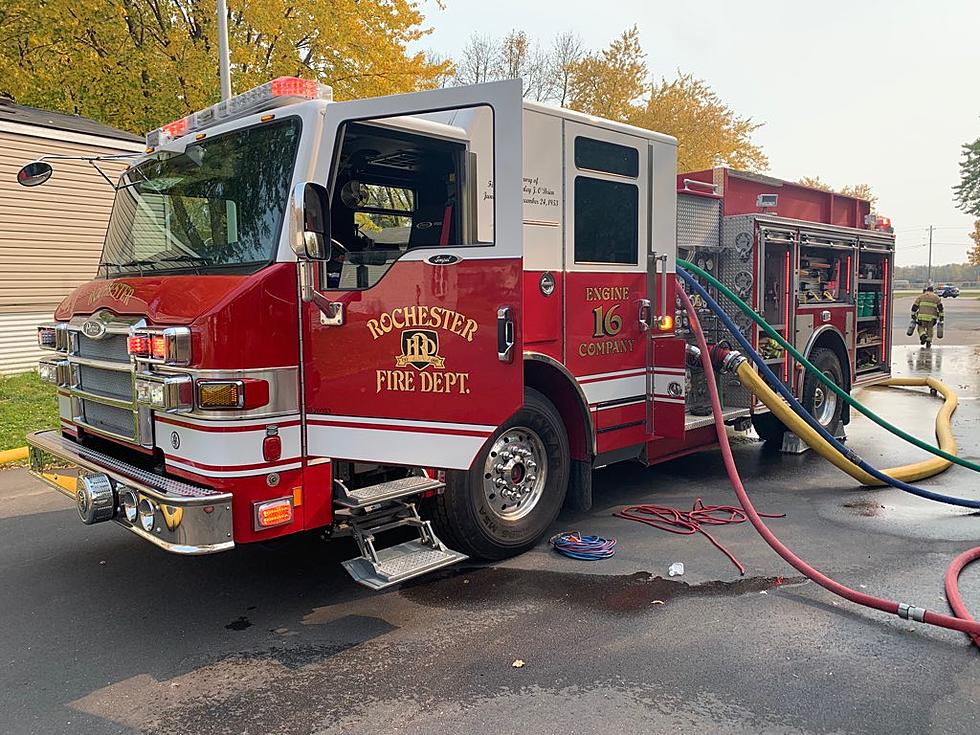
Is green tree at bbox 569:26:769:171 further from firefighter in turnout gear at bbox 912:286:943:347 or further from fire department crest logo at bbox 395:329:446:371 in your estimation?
fire department crest logo at bbox 395:329:446:371

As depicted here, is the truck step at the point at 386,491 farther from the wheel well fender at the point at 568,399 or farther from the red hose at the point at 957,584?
the red hose at the point at 957,584

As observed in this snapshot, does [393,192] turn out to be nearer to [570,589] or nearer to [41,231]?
[570,589]

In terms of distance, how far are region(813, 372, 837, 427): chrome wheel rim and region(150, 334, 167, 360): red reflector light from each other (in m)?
6.50

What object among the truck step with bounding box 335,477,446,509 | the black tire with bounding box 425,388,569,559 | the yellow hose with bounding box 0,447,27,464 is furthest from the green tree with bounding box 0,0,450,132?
the truck step with bounding box 335,477,446,509

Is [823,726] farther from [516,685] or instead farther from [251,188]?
[251,188]

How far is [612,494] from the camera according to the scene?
6.41 metres

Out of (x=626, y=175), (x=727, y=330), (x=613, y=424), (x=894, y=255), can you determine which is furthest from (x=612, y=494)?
(x=894, y=255)

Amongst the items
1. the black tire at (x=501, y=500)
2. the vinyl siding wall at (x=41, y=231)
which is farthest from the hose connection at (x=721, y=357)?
the vinyl siding wall at (x=41, y=231)

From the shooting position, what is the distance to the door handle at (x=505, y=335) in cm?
380

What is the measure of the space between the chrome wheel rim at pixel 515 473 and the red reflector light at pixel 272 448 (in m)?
1.25

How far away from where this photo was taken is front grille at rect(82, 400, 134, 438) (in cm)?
420

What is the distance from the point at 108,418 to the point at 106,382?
0.22 meters

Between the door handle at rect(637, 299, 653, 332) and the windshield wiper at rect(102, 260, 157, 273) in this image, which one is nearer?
the windshield wiper at rect(102, 260, 157, 273)

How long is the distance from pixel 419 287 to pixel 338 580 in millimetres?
1862
